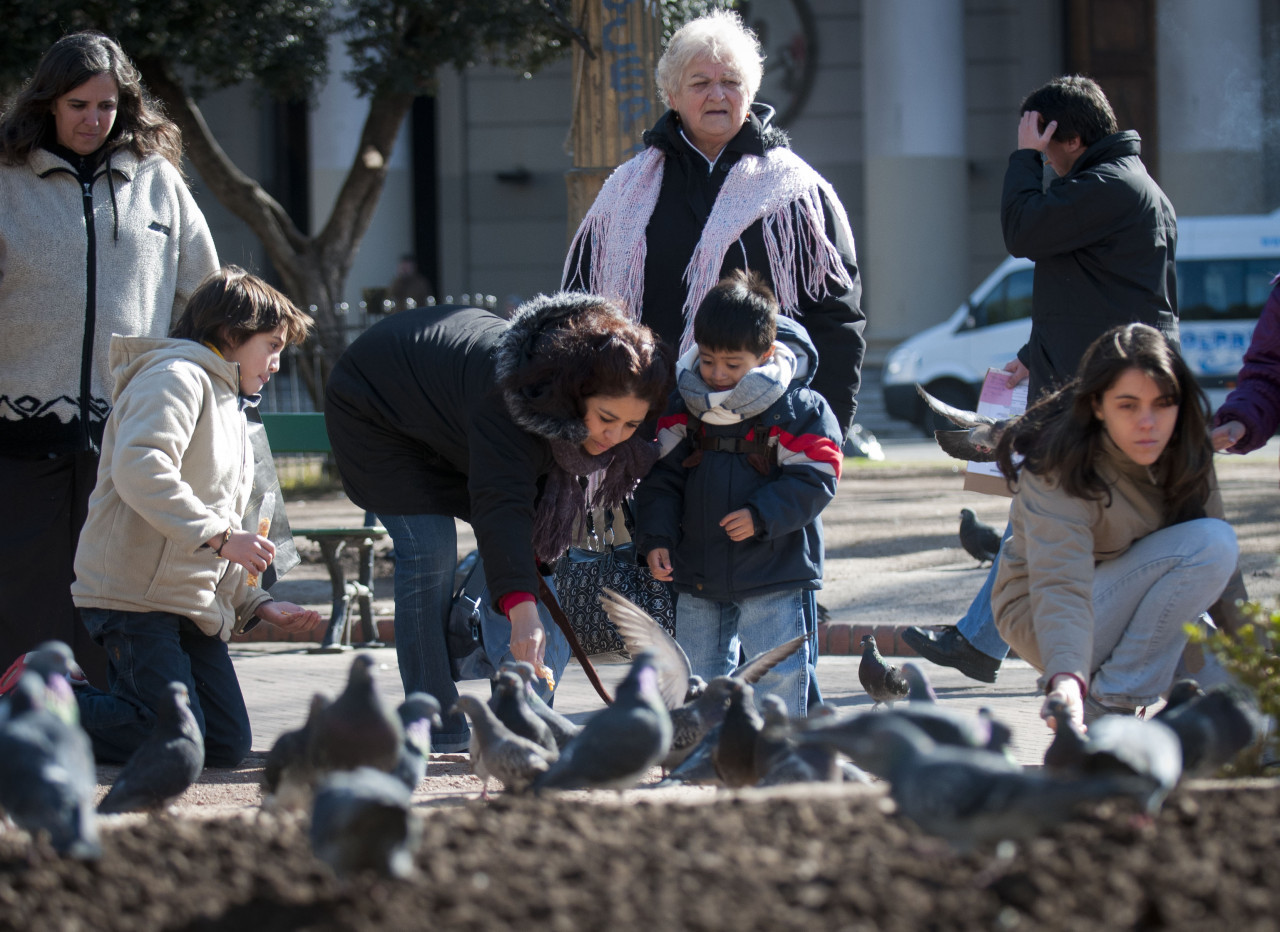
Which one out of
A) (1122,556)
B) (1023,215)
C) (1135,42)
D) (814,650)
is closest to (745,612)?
(814,650)

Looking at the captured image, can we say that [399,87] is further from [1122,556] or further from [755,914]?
[755,914]

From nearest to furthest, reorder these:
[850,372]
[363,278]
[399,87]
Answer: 1. [850,372]
2. [399,87]
3. [363,278]

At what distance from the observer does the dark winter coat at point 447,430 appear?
156 inches

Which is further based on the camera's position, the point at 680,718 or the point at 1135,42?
the point at 1135,42

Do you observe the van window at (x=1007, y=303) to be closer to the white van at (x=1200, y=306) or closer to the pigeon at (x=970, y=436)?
the white van at (x=1200, y=306)

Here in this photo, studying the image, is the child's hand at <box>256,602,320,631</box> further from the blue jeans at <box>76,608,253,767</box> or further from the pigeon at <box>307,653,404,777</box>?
the pigeon at <box>307,653,404,777</box>

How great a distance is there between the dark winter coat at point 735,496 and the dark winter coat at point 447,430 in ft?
1.38

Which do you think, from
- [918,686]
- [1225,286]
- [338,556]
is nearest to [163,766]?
[918,686]

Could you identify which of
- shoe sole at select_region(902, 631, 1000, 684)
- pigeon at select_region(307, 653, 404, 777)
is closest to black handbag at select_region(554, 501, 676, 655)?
shoe sole at select_region(902, 631, 1000, 684)

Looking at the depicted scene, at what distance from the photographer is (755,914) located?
2225 mm

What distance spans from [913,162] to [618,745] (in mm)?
16618

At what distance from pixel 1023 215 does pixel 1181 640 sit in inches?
61.0

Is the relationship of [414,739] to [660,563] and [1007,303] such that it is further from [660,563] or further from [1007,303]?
[1007,303]

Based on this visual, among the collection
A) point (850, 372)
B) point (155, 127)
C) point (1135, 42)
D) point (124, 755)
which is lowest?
point (124, 755)
